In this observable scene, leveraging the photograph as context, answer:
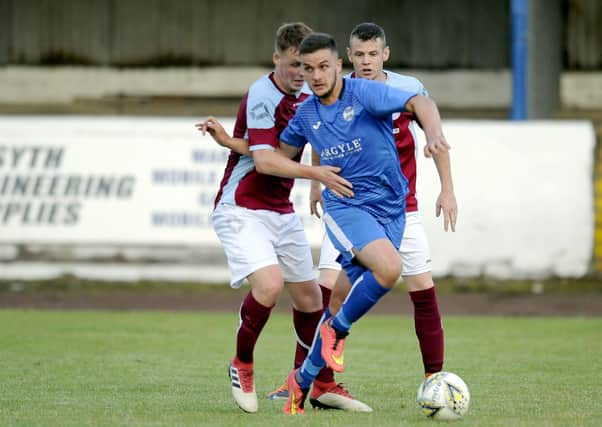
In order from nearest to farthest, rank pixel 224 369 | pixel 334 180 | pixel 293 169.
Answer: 1. pixel 334 180
2. pixel 293 169
3. pixel 224 369

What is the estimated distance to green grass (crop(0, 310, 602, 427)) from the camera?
6.64 meters

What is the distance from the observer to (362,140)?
21.4 ft

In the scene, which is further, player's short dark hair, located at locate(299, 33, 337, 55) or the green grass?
the green grass

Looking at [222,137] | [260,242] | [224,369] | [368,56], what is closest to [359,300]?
[260,242]

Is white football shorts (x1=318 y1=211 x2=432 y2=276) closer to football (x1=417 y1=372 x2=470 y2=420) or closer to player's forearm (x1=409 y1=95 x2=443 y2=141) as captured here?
football (x1=417 y1=372 x2=470 y2=420)

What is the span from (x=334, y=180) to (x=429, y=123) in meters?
0.59

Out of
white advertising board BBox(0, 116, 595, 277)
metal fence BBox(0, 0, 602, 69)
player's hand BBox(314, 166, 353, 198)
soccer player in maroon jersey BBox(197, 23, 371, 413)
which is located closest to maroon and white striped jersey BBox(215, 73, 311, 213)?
soccer player in maroon jersey BBox(197, 23, 371, 413)

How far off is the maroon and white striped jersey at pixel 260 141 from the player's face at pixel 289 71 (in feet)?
0.14

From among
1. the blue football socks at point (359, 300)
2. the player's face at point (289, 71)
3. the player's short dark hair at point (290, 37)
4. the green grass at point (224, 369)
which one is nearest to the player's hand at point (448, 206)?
the blue football socks at point (359, 300)

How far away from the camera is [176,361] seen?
9.44 meters

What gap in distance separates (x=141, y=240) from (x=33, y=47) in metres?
11.6

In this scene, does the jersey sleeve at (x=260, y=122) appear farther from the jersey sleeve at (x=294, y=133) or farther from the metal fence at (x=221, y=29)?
the metal fence at (x=221, y=29)

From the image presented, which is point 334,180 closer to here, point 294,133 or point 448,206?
point 294,133

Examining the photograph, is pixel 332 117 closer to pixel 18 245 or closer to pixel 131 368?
pixel 131 368
